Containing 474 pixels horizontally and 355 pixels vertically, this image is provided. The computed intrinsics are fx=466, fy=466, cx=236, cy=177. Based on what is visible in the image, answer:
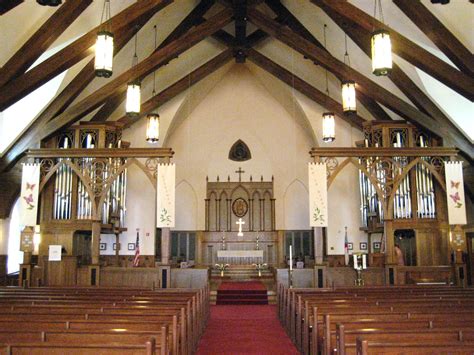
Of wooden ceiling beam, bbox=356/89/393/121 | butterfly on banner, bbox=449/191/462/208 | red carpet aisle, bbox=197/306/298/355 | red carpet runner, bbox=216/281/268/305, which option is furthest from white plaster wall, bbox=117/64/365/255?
red carpet aisle, bbox=197/306/298/355

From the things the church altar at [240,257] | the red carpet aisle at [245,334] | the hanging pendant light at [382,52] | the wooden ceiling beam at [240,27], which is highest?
the wooden ceiling beam at [240,27]

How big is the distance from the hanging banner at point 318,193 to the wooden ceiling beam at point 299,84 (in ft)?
12.9

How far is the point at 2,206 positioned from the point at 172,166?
204 inches

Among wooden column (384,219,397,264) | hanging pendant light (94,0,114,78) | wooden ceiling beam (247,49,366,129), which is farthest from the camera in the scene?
wooden ceiling beam (247,49,366,129)

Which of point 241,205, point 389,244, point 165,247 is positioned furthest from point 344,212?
point 165,247

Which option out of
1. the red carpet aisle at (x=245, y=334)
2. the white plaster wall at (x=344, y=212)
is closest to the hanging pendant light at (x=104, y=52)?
the red carpet aisle at (x=245, y=334)

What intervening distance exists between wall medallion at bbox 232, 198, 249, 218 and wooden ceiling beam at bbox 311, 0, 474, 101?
9.85 meters

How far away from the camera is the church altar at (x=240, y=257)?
17.6 metres

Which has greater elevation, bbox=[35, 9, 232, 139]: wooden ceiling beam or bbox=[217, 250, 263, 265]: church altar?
bbox=[35, 9, 232, 139]: wooden ceiling beam

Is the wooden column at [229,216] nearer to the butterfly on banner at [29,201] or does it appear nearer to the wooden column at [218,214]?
the wooden column at [218,214]

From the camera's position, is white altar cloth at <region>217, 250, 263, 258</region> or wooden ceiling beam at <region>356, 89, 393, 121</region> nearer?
wooden ceiling beam at <region>356, 89, 393, 121</region>

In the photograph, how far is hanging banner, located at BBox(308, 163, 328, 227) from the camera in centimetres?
1262

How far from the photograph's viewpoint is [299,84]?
16.2 meters

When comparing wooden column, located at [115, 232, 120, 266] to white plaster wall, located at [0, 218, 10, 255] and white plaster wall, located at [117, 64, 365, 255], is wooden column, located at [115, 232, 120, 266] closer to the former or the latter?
white plaster wall, located at [117, 64, 365, 255]
